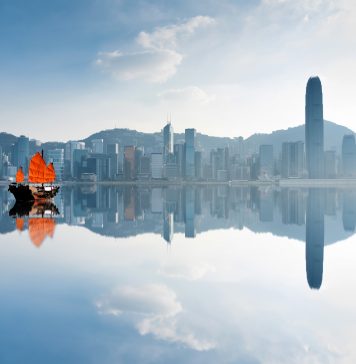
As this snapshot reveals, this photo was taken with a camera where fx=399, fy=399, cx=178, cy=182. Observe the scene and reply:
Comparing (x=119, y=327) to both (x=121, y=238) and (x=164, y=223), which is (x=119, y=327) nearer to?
(x=121, y=238)

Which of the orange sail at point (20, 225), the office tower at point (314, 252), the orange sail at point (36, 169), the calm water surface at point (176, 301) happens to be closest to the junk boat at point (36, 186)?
the orange sail at point (36, 169)

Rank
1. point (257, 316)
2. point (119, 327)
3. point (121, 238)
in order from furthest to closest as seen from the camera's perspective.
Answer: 1. point (121, 238)
2. point (257, 316)
3. point (119, 327)

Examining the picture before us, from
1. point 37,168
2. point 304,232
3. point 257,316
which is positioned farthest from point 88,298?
point 37,168

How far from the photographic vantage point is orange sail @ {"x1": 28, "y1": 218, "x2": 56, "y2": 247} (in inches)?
1780

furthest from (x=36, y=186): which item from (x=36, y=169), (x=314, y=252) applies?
(x=314, y=252)

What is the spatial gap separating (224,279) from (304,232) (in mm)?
30822

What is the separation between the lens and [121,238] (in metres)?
48.3

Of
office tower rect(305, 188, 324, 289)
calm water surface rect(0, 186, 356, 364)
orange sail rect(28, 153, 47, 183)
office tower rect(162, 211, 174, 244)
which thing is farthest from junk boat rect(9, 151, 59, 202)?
office tower rect(305, 188, 324, 289)

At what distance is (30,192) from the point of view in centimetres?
12206

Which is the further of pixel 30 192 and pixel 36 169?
pixel 36 169

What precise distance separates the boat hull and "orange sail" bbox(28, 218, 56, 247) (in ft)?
196

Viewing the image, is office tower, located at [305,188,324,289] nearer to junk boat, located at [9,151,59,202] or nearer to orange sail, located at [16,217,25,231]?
orange sail, located at [16,217,25,231]

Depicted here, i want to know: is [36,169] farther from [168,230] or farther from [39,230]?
[168,230]

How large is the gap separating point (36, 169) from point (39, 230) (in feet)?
281
